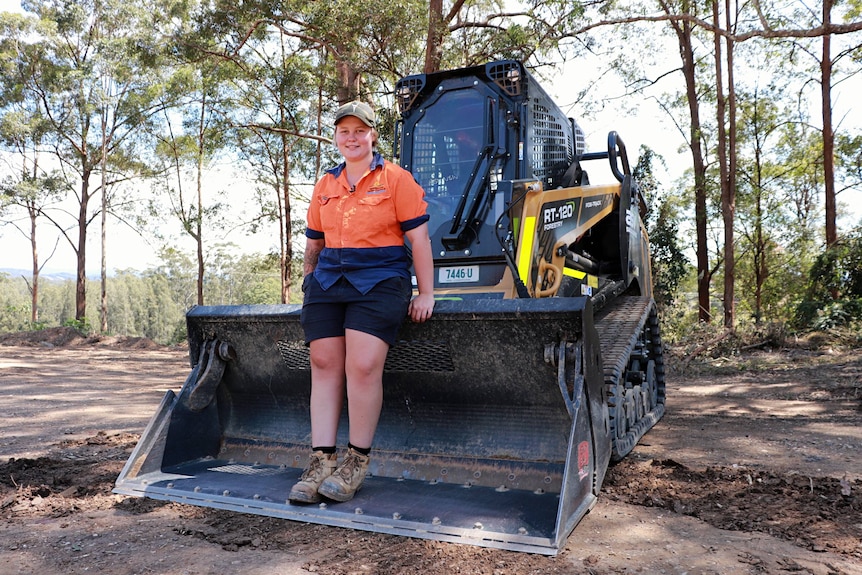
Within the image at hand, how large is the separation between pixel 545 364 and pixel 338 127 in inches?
58.1

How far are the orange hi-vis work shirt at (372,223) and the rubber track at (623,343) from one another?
139 centimetres

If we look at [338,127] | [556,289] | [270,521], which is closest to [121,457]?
[270,521]

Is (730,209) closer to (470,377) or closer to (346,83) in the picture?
(346,83)

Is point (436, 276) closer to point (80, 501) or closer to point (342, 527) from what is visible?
point (342, 527)

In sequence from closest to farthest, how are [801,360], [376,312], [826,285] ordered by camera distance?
[376,312], [801,360], [826,285]

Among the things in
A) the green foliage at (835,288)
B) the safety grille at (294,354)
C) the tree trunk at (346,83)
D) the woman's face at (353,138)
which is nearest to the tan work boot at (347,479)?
the safety grille at (294,354)

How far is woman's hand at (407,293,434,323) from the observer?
3217mm

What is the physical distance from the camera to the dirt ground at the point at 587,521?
2477mm

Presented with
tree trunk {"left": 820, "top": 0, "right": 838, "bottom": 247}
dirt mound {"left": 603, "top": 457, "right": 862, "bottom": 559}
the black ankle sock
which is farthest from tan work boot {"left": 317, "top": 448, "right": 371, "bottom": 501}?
tree trunk {"left": 820, "top": 0, "right": 838, "bottom": 247}

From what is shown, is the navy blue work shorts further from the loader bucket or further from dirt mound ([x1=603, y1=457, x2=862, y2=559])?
dirt mound ([x1=603, y1=457, x2=862, y2=559])

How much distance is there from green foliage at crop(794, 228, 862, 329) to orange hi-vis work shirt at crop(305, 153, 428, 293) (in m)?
13.6

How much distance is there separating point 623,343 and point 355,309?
200cm

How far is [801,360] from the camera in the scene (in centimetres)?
1130

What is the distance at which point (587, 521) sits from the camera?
298 cm
